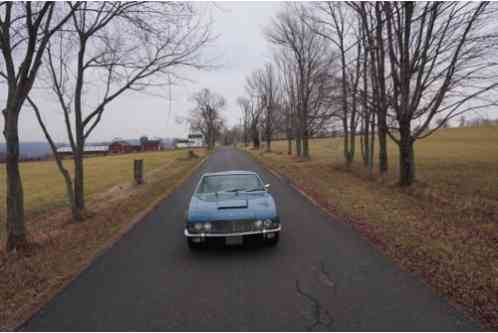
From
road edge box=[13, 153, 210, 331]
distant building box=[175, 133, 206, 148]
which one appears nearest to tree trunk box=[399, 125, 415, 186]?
road edge box=[13, 153, 210, 331]

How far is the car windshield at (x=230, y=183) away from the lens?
18.2 feet

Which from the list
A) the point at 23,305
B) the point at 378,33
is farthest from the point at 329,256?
the point at 378,33

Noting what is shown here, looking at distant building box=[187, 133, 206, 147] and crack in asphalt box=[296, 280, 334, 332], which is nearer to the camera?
crack in asphalt box=[296, 280, 334, 332]

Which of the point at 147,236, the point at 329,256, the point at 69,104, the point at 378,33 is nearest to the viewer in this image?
the point at 329,256

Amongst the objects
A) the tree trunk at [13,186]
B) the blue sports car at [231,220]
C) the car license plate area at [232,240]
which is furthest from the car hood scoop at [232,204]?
the tree trunk at [13,186]

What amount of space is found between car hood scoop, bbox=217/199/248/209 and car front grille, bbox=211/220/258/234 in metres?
0.36

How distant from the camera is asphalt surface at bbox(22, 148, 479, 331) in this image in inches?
109

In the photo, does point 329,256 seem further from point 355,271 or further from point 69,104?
point 69,104

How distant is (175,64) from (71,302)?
6119 millimetres

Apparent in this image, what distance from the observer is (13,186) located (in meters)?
4.94

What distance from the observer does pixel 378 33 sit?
11.0 metres

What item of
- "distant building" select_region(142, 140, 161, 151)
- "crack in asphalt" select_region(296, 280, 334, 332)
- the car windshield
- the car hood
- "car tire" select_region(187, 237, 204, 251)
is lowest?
"crack in asphalt" select_region(296, 280, 334, 332)

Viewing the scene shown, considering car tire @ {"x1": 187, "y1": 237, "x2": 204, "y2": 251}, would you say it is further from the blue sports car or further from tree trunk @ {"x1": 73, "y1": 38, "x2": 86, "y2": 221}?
tree trunk @ {"x1": 73, "y1": 38, "x2": 86, "y2": 221}

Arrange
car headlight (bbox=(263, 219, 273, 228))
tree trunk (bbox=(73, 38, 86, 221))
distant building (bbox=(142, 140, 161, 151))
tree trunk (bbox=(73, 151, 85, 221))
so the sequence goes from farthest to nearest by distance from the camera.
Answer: distant building (bbox=(142, 140, 161, 151)), tree trunk (bbox=(73, 151, 85, 221)), tree trunk (bbox=(73, 38, 86, 221)), car headlight (bbox=(263, 219, 273, 228))
